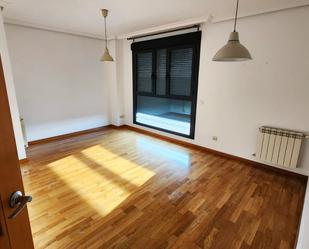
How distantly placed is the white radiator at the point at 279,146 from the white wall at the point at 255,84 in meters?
0.16

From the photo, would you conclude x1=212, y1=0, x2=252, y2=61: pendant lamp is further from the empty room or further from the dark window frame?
the dark window frame

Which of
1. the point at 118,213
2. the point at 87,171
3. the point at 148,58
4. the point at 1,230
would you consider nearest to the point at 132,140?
the point at 87,171

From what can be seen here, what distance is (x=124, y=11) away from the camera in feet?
10.2

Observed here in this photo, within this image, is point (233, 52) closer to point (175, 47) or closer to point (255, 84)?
point (255, 84)

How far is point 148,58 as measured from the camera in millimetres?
4719

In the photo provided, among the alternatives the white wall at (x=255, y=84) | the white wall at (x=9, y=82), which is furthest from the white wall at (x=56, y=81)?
the white wall at (x=255, y=84)

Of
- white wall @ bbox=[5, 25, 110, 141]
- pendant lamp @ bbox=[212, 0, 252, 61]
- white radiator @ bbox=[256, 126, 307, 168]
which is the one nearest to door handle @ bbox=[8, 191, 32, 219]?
pendant lamp @ bbox=[212, 0, 252, 61]

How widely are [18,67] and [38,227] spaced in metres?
3.33

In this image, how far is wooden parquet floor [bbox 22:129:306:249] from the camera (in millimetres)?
1851

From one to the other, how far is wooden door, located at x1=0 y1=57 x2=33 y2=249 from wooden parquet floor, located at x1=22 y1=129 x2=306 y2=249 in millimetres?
1083

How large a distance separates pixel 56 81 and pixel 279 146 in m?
4.74

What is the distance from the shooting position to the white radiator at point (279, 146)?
279cm

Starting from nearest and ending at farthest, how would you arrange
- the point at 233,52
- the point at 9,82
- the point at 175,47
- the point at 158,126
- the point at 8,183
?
the point at 8,183, the point at 233,52, the point at 9,82, the point at 175,47, the point at 158,126

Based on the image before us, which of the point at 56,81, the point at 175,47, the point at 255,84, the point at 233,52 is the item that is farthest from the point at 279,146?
the point at 56,81
